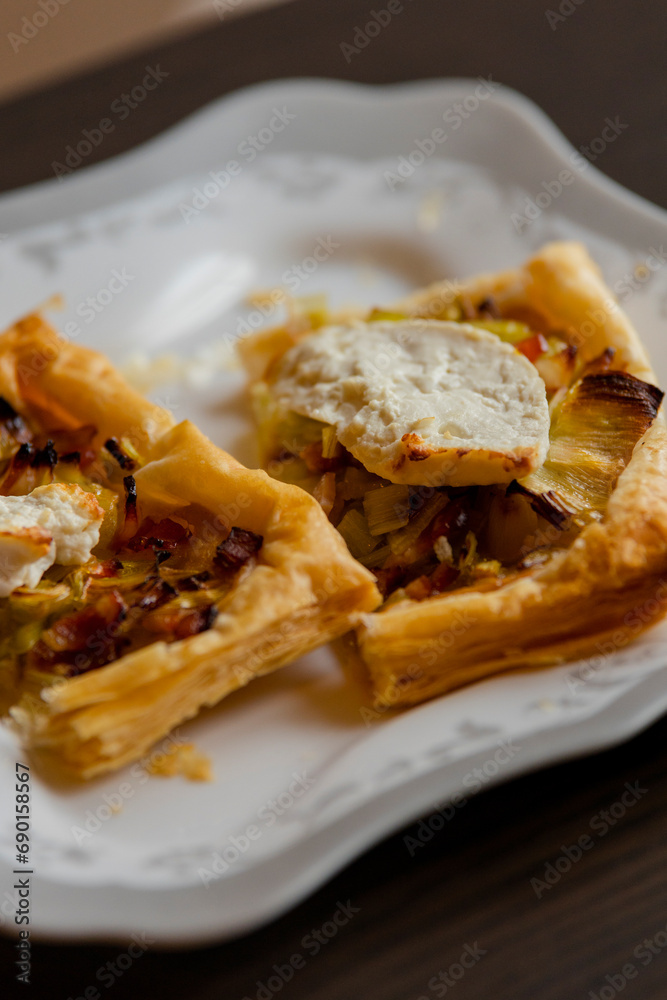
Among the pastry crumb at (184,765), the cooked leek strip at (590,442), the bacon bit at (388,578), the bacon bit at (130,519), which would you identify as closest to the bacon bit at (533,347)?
the cooked leek strip at (590,442)

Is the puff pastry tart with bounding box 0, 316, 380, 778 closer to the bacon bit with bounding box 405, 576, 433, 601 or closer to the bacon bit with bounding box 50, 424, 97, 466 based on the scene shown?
the bacon bit with bounding box 50, 424, 97, 466

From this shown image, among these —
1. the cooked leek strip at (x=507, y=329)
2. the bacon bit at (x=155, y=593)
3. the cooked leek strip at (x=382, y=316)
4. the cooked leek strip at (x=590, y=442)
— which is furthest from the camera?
the cooked leek strip at (x=382, y=316)

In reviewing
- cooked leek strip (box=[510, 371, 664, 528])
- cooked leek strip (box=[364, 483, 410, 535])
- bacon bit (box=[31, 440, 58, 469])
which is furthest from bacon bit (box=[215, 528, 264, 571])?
cooked leek strip (box=[510, 371, 664, 528])

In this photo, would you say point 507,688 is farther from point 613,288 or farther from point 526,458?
point 613,288

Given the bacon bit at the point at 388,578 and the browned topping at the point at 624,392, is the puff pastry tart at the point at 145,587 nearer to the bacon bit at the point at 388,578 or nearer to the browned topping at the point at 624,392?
the bacon bit at the point at 388,578

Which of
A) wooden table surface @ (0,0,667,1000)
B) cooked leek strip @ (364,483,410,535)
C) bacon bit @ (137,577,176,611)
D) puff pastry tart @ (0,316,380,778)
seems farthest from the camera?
cooked leek strip @ (364,483,410,535)

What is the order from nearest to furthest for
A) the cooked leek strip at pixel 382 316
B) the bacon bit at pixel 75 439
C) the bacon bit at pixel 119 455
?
the bacon bit at pixel 119 455, the bacon bit at pixel 75 439, the cooked leek strip at pixel 382 316

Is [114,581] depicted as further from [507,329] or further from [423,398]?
[507,329]
